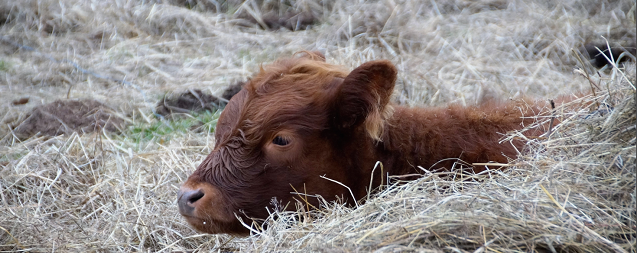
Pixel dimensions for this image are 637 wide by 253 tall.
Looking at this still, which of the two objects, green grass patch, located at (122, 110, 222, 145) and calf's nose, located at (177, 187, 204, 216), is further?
green grass patch, located at (122, 110, 222, 145)

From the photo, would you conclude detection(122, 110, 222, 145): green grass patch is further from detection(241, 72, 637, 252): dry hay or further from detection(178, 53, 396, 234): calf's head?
detection(241, 72, 637, 252): dry hay

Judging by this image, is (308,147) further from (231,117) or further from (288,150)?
(231,117)

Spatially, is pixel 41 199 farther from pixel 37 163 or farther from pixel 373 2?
pixel 373 2

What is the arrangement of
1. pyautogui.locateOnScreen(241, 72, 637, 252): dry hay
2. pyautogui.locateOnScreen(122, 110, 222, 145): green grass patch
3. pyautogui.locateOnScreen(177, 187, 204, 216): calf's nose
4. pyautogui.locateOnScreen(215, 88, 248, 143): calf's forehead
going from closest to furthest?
pyautogui.locateOnScreen(241, 72, 637, 252): dry hay, pyautogui.locateOnScreen(177, 187, 204, 216): calf's nose, pyautogui.locateOnScreen(215, 88, 248, 143): calf's forehead, pyautogui.locateOnScreen(122, 110, 222, 145): green grass patch

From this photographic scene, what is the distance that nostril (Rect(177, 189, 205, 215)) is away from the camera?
10.7ft

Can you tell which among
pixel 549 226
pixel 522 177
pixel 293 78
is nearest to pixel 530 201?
pixel 549 226

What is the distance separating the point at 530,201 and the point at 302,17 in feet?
24.9

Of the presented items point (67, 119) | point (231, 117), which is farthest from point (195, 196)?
point (67, 119)

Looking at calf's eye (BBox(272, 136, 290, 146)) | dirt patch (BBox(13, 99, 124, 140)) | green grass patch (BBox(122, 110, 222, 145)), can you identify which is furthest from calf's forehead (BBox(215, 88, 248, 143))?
dirt patch (BBox(13, 99, 124, 140))

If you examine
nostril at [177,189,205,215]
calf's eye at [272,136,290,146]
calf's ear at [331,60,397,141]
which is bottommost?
nostril at [177,189,205,215]

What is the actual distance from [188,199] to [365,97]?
1.24 m

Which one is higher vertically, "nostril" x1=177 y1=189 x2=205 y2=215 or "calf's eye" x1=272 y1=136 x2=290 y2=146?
"calf's eye" x1=272 y1=136 x2=290 y2=146

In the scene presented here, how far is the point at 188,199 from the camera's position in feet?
10.8

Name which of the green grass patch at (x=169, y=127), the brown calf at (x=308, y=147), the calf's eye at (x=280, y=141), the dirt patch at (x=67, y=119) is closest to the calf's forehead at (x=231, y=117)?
the brown calf at (x=308, y=147)
